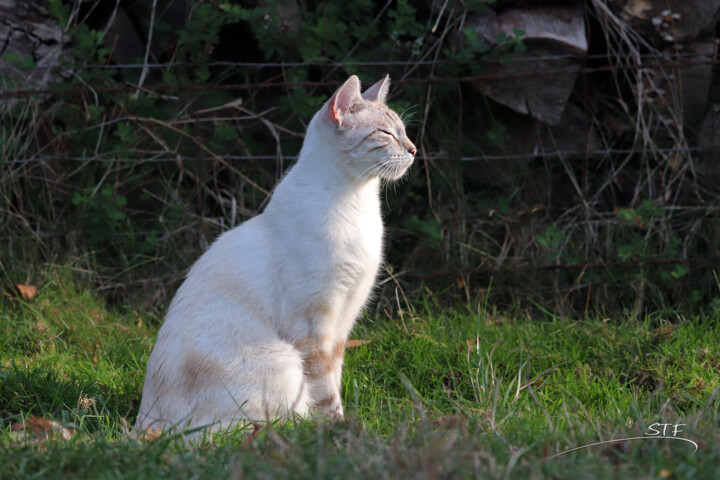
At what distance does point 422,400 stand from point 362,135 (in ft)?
3.81

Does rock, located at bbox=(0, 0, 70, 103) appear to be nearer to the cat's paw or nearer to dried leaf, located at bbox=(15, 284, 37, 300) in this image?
dried leaf, located at bbox=(15, 284, 37, 300)

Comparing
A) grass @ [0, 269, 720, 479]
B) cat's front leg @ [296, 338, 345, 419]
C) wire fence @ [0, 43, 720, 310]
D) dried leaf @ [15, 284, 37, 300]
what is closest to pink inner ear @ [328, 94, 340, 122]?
cat's front leg @ [296, 338, 345, 419]

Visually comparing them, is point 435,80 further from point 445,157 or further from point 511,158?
point 511,158

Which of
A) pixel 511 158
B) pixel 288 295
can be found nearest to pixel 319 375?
pixel 288 295

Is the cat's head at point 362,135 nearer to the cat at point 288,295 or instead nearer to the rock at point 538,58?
the cat at point 288,295

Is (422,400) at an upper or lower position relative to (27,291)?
upper

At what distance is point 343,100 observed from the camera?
324cm

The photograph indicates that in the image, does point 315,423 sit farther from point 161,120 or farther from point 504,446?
point 161,120

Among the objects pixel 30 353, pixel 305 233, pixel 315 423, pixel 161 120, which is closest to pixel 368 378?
pixel 305 233

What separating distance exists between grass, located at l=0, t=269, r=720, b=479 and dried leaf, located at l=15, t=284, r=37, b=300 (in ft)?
0.21

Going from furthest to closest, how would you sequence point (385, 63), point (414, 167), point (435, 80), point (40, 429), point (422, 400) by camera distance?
1. point (414, 167)
2. point (385, 63)
3. point (435, 80)
4. point (422, 400)
5. point (40, 429)

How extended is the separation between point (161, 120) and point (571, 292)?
2.89m

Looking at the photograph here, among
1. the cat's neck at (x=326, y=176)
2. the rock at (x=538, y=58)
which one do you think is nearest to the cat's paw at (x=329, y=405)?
the cat's neck at (x=326, y=176)

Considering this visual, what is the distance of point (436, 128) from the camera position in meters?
4.91
